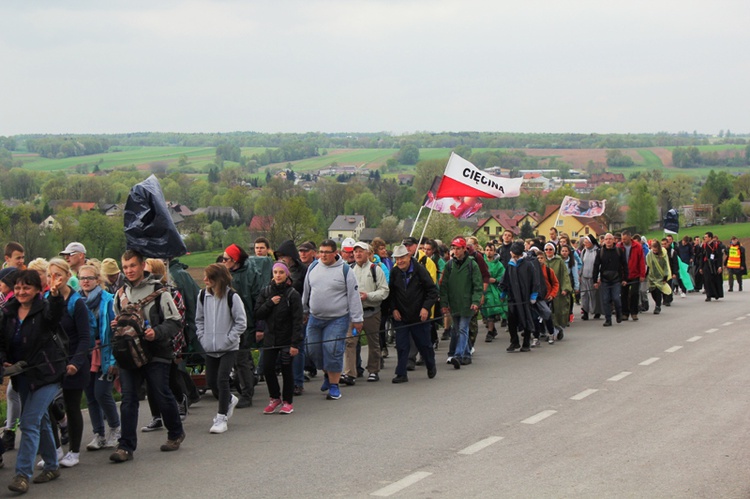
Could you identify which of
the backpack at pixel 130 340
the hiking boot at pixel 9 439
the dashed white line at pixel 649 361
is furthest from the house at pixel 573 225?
the backpack at pixel 130 340

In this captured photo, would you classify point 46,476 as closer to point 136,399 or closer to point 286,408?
point 136,399

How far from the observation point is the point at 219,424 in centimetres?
1023

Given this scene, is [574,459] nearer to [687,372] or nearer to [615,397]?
[615,397]

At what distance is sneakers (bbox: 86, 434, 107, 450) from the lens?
9.55 metres

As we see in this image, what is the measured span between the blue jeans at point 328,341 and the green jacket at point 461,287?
Answer: 2883 millimetres

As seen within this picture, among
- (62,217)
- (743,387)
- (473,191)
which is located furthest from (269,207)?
(743,387)

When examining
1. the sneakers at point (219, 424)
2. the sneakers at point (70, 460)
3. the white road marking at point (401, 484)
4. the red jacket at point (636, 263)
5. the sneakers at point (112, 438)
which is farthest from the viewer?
the red jacket at point (636, 263)

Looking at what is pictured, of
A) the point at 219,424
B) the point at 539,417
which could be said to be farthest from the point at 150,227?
the point at 539,417

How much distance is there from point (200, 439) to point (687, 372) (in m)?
7.12

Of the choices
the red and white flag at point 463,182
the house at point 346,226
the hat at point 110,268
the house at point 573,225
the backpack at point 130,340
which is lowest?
the house at point 346,226

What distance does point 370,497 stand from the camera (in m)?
7.64

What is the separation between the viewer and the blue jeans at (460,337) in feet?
49.2

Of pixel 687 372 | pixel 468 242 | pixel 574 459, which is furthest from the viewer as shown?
pixel 468 242

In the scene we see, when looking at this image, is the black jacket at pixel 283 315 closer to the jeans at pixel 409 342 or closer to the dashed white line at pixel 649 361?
the jeans at pixel 409 342
